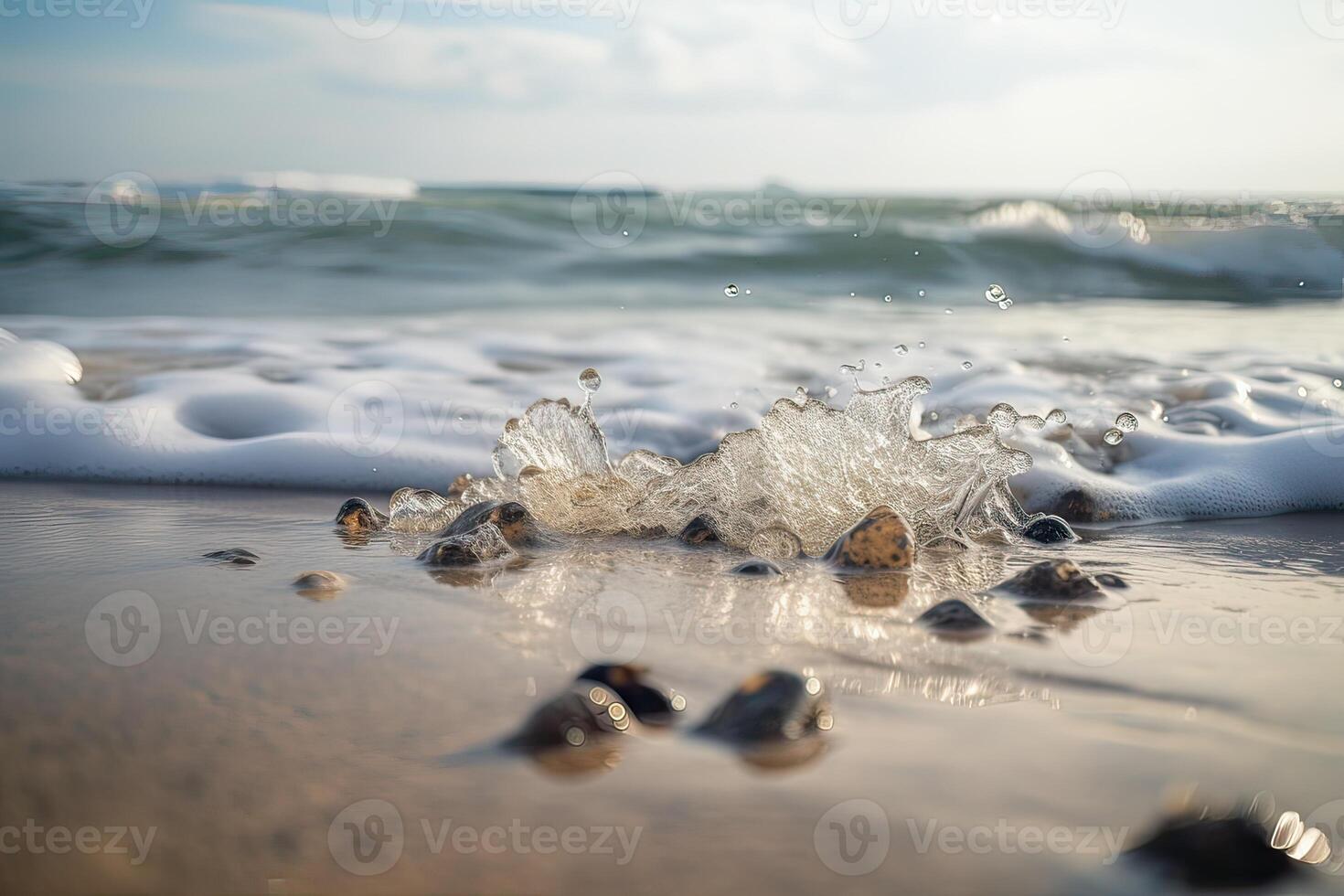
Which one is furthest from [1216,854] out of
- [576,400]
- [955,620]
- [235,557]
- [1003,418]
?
[576,400]

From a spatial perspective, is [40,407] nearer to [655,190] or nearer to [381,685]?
[381,685]

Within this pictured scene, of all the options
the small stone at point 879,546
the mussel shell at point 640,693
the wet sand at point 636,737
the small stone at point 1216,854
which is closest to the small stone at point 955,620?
the wet sand at point 636,737

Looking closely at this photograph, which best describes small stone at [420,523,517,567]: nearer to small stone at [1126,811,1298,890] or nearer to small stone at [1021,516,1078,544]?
small stone at [1021,516,1078,544]

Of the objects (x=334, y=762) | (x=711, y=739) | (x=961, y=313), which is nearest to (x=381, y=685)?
(x=334, y=762)

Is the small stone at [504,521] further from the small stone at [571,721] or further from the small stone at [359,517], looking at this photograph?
the small stone at [571,721]

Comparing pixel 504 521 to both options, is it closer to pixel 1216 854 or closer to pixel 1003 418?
pixel 1003 418

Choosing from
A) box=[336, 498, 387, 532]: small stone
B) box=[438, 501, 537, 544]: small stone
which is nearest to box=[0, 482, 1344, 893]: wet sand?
box=[438, 501, 537, 544]: small stone
